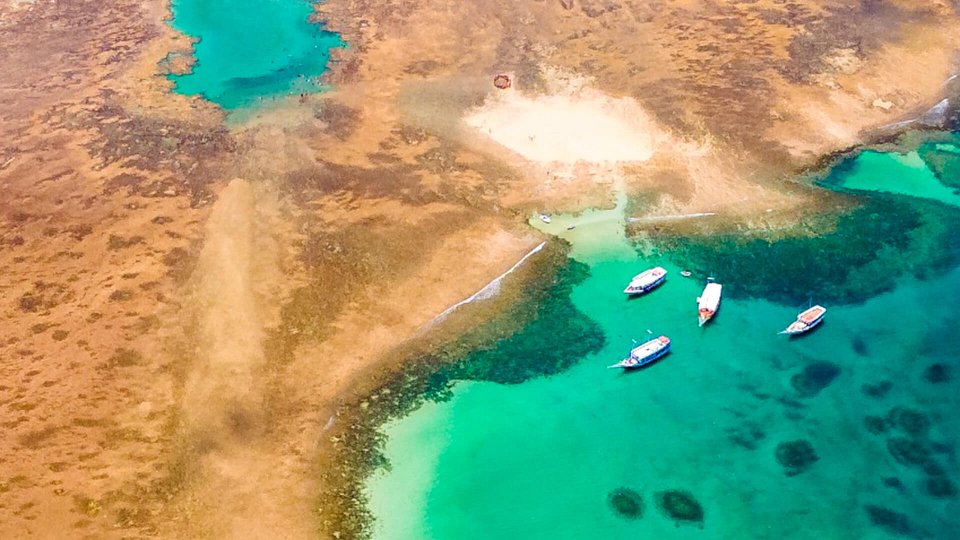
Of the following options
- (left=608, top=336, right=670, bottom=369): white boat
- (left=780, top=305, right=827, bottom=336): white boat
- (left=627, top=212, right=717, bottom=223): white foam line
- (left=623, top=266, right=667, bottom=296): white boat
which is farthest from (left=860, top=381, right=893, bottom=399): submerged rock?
(left=627, top=212, right=717, bottom=223): white foam line

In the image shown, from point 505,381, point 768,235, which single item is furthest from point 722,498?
point 768,235

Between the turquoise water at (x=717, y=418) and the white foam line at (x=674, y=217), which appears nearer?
the turquoise water at (x=717, y=418)

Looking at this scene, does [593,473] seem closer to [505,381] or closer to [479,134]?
[505,381]

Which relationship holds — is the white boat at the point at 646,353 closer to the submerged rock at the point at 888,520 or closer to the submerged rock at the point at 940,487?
the submerged rock at the point at 888,520

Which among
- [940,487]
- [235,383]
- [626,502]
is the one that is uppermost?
[235,383]

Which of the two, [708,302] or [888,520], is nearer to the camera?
[888,520]

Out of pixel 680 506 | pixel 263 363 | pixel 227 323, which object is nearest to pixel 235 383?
pixel 263 363

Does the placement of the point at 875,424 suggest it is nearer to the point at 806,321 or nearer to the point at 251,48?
the point at 806,321

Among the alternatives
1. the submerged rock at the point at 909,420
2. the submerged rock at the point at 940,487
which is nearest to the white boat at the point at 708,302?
the submerged rock at the point at 909,420
